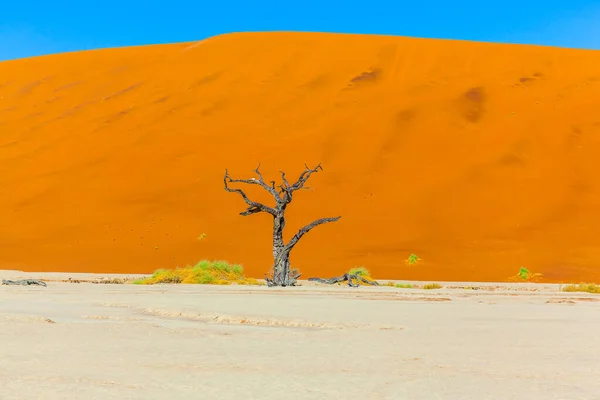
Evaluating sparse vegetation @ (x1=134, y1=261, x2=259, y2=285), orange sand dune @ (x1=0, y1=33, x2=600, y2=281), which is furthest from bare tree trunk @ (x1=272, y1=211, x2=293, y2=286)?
orange sand dune @ (x1=0, y1=33, x2=600, y2=281)

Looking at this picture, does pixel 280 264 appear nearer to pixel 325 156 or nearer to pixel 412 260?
pixel 412 260

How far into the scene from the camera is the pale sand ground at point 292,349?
20.5 ft

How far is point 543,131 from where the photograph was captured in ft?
138

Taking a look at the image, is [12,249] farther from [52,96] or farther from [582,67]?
[582,67]

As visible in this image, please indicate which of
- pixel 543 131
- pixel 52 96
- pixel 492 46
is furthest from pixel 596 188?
pixel 52 96

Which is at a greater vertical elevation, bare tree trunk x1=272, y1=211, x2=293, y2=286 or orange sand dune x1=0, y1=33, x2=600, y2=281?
orange sand dune x1=0, y1=33, x2=600, y2=281

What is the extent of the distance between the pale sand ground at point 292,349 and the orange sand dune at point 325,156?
1571 centimetres

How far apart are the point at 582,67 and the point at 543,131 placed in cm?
1186

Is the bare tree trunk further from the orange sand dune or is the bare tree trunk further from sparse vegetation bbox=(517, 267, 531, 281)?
sparse vegetation bbox=(517, 267, 531, 281)

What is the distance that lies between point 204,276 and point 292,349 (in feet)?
48.3

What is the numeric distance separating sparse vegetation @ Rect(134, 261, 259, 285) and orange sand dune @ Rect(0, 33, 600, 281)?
561 cm

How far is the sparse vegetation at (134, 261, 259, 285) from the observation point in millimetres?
23109

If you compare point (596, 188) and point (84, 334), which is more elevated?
point (596, 188)

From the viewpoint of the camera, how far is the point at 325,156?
137 ft
